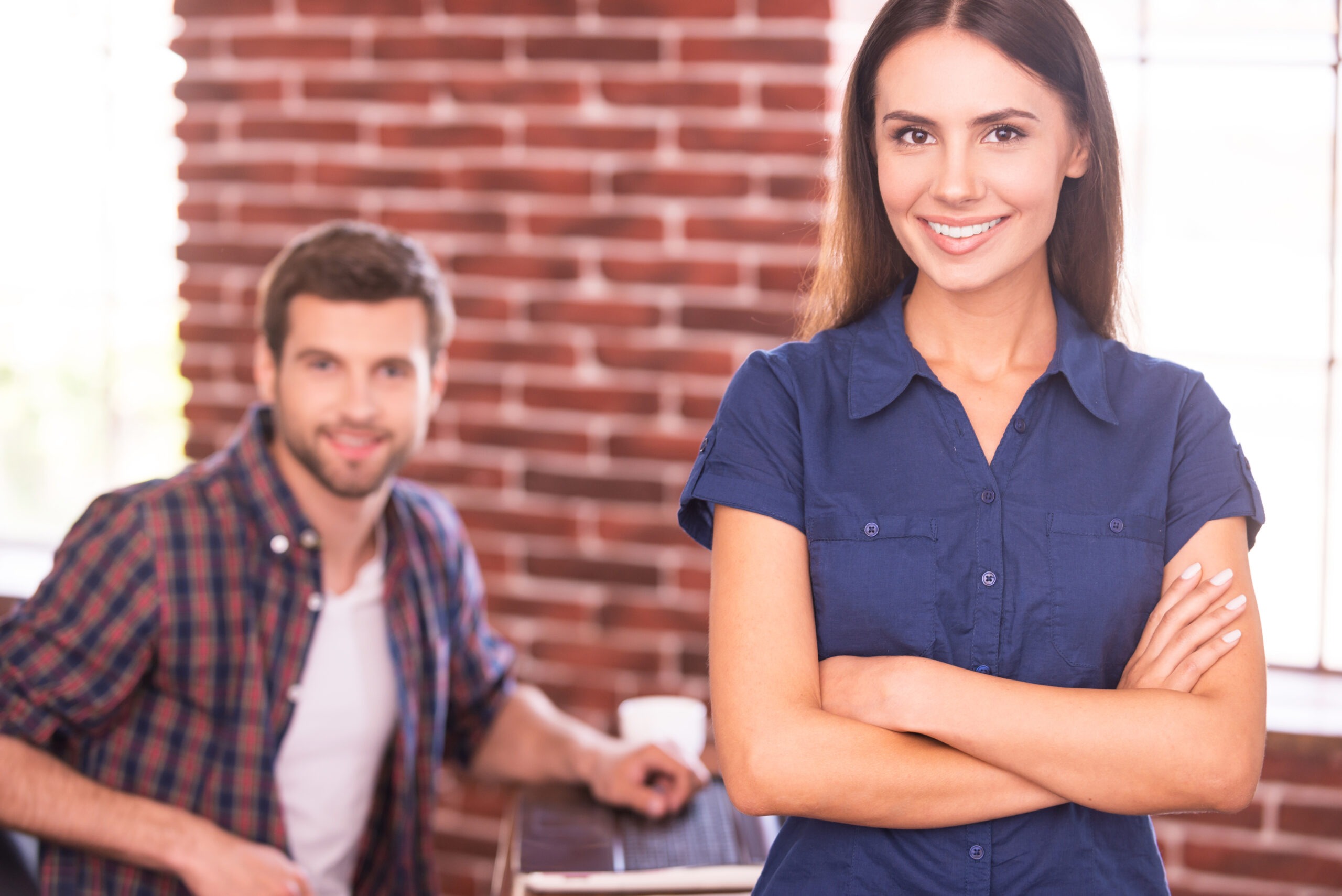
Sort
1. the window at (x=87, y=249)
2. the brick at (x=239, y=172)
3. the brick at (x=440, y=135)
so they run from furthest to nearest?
the window at (x=87, y=249), the brick at (x=239, y=172), the brick at (x=440, y=135)

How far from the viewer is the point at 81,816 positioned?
144 centimetres

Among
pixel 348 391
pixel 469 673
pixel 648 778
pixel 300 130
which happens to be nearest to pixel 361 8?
pixel 300 130

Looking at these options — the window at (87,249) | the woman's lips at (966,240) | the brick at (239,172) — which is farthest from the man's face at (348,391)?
the window at (87,249)

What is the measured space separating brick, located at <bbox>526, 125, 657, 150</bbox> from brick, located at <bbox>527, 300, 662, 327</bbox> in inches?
11.4

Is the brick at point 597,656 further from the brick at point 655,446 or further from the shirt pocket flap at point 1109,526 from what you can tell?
the shirt pocket flap at point 1109,526

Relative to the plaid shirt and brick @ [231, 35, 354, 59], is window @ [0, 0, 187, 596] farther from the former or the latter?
the plaid shirt

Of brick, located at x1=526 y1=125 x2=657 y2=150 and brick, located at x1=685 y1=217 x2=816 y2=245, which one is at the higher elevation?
brick, located at x1=526 y1=125 x2=657 y2=150

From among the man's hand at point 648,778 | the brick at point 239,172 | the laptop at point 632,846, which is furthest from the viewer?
the brick at point 239,172

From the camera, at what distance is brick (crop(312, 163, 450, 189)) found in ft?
7.47

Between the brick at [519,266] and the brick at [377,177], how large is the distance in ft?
0.51

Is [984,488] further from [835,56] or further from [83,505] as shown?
[83,505]

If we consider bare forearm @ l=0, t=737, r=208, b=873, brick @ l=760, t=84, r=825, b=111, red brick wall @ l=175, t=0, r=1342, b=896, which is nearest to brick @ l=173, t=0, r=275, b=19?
red brick wall @ l=175, t=0, r=1342, b=896

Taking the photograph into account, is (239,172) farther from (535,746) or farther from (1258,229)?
(1258,229)

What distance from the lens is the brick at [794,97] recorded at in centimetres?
209
